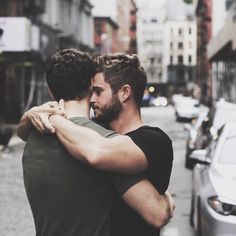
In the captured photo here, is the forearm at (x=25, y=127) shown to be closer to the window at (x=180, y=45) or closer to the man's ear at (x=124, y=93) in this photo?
the man's ear at (x=124, y=93)

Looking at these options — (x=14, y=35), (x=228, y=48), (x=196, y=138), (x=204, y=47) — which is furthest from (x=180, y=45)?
(x=196, y=138)

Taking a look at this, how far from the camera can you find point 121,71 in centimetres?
325

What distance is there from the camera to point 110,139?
310cm

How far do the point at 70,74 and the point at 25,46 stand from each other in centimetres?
3015

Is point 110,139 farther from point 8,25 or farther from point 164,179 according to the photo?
point 8,25

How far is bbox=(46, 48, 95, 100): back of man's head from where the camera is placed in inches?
125

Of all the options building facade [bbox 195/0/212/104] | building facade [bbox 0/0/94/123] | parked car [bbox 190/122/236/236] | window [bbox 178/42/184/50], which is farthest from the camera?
window [bbox 178/42/184/50]

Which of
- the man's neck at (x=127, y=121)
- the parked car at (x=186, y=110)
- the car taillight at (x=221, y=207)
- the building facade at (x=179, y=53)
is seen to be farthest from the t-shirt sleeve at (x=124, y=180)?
the building facade at (x=179, y=53)

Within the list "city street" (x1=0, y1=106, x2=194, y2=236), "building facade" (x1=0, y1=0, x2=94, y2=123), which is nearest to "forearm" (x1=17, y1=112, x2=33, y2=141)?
"city street" (x1=0, y1=106, x2=194, y2=236)

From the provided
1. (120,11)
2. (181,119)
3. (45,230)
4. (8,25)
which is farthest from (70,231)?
(120,11)

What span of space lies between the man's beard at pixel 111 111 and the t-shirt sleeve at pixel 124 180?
33cm

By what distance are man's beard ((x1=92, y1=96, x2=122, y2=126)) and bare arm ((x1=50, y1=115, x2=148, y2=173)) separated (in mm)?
210

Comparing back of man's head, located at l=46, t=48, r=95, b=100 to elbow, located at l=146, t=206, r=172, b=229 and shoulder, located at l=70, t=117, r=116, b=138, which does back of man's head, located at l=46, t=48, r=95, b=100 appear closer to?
shoulder, located at l=70, t=117, r=116, b=138

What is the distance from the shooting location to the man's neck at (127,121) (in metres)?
3.34
